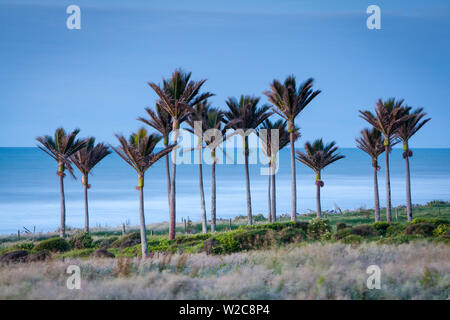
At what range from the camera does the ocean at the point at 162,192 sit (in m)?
71.1

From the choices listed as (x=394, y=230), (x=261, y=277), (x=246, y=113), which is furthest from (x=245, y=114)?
(x=261, y=277)

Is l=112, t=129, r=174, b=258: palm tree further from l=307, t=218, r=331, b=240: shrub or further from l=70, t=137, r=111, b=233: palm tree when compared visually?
l=70, t=137, r=111, b=233: palm tree

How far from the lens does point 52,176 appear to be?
135 meters

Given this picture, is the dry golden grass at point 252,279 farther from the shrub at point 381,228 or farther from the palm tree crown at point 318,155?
the palm tree crown at point 318,155

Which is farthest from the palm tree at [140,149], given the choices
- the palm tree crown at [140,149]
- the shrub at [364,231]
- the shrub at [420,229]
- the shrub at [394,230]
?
the shrub at [420,229]

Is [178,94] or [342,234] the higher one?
[178,94]

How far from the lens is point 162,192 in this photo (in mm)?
112250

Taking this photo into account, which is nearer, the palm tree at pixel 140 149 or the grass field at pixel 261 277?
the grass field at pixel 261 277

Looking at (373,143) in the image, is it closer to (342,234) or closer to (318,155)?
(318,155)

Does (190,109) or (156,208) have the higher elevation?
(190,109)
